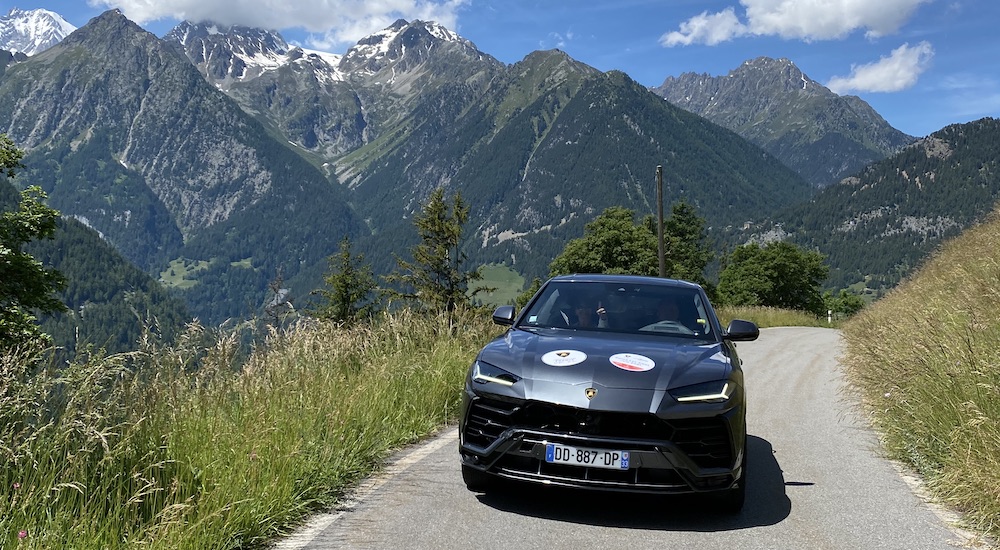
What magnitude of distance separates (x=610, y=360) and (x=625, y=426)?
53 cm

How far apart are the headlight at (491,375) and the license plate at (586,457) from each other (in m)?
0.48

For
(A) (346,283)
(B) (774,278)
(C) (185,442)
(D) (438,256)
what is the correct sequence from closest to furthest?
(C) (185,442) → (D) (438,256) → (A) (346,283) → (B) (774,278)

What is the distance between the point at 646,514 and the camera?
480 centimetres

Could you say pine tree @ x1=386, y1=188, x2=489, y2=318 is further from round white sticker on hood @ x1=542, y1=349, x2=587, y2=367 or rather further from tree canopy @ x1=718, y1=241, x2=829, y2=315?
tree canopy @ x1=718, y1=241, x2=829, y2=315

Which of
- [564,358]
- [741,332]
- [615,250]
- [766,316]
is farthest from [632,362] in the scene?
[615,250]

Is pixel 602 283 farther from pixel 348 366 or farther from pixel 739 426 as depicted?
pixel 348 366

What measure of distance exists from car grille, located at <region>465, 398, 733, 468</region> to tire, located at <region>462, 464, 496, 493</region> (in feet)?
1.46

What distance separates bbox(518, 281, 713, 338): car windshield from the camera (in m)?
5.92

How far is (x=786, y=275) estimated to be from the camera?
79.7 m

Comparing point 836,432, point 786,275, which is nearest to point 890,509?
point 836,432

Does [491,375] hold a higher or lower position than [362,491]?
higher

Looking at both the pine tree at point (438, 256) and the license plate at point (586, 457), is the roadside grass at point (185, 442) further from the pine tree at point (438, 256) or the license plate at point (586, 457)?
the pine tree at point (438, 256)

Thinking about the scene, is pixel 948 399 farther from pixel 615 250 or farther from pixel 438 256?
pixel 615 250

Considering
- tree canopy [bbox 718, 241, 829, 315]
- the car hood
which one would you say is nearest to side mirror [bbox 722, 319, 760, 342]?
the car hood
